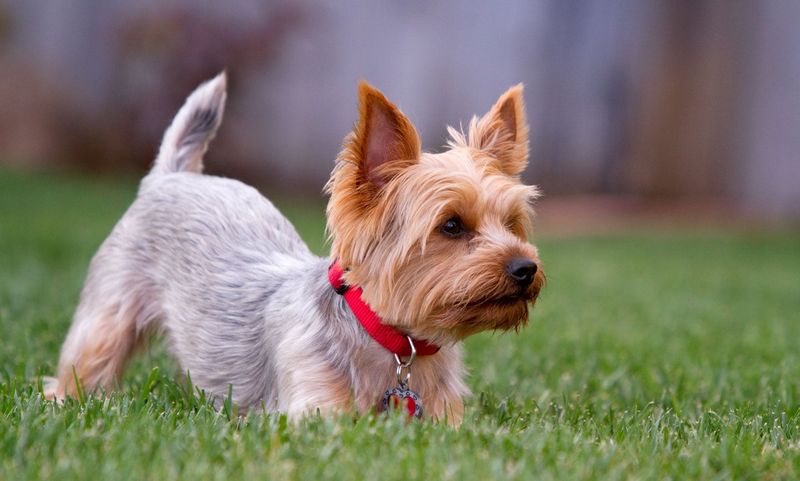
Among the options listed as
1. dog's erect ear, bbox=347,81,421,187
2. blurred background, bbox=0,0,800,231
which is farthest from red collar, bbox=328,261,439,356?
blurred background, bbox=0,0,800,231

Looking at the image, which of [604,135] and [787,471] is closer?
[787,471]

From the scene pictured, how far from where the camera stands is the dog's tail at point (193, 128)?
5.15 m

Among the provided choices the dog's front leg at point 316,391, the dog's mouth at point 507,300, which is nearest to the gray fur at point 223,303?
the dog's front leg at point 316,391

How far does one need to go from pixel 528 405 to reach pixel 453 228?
3.95ft

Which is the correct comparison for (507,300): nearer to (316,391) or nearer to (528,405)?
(316,391)

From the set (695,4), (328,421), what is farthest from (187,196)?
(695,4)

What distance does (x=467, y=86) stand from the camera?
51.1ft

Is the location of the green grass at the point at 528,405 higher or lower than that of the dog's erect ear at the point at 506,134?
lower

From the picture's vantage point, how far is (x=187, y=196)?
15.5ft

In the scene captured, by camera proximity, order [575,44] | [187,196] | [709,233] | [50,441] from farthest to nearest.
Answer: [575,44] → [709,233] → [187,196] → [50,441]

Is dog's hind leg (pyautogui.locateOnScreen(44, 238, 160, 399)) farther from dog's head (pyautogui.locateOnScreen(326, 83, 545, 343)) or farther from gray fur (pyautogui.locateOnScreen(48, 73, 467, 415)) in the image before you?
dog's head (pyautogui.locateOnScreen(326, 83, 545, 343))

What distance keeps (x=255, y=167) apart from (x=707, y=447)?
41.1ft

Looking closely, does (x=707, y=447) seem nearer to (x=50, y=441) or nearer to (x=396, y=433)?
(x=396, y=433)

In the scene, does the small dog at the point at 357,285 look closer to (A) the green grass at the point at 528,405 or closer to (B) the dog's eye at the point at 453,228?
(B) the dog's eye at the point at 453,228
